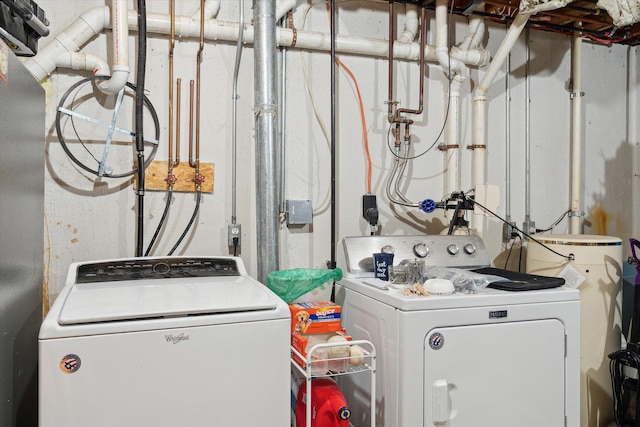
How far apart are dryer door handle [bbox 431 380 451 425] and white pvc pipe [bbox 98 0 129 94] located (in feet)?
5.76

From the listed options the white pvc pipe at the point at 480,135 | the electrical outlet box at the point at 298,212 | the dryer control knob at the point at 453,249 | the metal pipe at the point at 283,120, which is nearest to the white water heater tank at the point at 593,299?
the white pvc pipe at the point at 480,135

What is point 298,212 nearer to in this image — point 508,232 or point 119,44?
A: point 119,44

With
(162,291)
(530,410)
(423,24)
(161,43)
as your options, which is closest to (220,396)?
(162,291)

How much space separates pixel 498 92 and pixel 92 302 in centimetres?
244

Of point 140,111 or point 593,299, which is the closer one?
point 140,111

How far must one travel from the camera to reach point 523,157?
9.17 ft

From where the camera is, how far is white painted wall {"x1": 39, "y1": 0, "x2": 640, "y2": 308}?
2.06 metres

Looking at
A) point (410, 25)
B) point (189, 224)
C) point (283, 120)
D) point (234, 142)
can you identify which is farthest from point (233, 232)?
point (410, 25)

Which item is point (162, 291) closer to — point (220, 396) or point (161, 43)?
point (220, 396)

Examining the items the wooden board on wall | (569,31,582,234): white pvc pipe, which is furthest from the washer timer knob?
(569,31,582,234): white pvc pipe

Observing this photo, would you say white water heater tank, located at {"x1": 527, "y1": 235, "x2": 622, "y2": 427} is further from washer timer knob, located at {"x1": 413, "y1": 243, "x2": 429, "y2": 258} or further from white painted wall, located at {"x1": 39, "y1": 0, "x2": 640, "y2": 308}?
washer timer knob, located at {"x1": 413, "y1": 243, "x2": 429, "y2": 258}

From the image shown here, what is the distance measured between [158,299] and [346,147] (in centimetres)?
138

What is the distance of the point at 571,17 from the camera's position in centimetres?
256

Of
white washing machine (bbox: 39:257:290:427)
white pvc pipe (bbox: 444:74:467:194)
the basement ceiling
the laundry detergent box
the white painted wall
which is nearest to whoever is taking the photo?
white washing machine (bbox: 39:257:290:427)
